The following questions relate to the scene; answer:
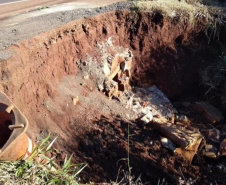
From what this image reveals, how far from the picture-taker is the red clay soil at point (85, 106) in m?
3.67

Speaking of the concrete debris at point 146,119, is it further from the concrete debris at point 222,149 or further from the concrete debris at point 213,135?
the concrete debris at point 222,149

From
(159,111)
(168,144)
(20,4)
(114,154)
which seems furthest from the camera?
(20,4)

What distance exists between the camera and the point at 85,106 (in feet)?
14.9

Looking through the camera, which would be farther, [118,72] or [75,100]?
[118,72]

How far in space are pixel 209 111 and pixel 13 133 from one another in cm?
454

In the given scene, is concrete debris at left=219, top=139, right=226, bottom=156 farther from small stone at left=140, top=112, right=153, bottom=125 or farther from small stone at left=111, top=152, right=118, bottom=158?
small stone at left=111, top=152, right=118, bottom=158

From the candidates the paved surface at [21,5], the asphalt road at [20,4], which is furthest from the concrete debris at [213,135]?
the asphalt road at [20,4]

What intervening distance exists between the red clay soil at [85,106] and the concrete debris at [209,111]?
1.37 metres

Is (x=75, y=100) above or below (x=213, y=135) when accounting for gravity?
above

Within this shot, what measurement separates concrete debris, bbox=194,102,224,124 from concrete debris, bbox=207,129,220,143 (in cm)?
49

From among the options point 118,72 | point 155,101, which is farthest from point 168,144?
point 118,72

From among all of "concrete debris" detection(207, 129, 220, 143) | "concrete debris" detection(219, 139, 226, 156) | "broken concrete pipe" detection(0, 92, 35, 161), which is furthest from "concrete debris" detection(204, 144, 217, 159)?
"broken concrete pipe" detection(0, 92, 35, 161)

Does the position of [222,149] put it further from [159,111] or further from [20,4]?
[20,4]

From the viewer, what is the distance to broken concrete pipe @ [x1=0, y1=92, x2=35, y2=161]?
207 centimetres
